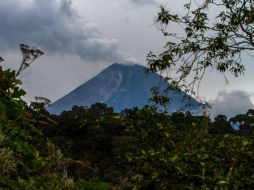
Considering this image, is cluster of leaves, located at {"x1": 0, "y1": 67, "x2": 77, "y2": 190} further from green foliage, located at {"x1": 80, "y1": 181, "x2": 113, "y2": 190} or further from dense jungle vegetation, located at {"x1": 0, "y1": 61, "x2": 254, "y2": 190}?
green foliage, located at {"x1": 80, "y1": 181, "x2": 113, "y2": 190}

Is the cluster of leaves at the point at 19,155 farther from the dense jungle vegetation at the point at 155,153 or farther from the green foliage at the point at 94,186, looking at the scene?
the green foliage at the point at 94,186

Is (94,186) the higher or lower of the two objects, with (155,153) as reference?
lower

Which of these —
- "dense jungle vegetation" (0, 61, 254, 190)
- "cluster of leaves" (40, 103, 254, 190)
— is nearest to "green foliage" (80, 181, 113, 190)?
"dense jungle vegetation" (0, 61, 254, 190)

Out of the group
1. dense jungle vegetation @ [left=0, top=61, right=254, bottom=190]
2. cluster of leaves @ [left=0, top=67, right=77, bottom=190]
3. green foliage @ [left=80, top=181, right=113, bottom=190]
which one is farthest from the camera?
dense jungle vegetation @ [left=0, top=61, right=254, bottom=190]

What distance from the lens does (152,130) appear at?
712 centimetres

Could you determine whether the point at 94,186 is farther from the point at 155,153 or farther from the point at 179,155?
the point at 179,155

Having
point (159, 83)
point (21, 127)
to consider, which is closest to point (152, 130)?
point (21, 127)

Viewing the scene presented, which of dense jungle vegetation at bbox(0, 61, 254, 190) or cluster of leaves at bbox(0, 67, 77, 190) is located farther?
dense jungle vegetation at bbox(0, 61, 254, 190)

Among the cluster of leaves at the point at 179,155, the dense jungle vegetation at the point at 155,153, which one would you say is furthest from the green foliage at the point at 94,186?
the cluster of leaves at the point at 179,155

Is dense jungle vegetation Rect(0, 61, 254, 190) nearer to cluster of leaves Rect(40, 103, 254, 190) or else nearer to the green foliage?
cluster of leaves Rect(40, 103, 254, 190)

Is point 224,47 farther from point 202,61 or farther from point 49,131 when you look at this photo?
point 49,131

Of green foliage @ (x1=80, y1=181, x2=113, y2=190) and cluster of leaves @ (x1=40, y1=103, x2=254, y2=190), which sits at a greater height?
cluster of leaves @ (x1=40, y1=103, x2=254, y2=190)

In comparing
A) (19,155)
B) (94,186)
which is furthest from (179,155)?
(19,155)

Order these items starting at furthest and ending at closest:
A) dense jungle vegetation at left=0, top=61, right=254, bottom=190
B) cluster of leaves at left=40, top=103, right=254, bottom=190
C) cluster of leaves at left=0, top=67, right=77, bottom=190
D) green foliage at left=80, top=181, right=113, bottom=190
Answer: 1. cluster of leaves at left=40, top=103, right=254, bottom=190
2. dense jungle vegetation at left=0, top=61, right=254, bottom=190
3. green foliage at left=80, top=181, right=113, bottom=190
4. cluster of leaves at left=0, top=67, right=77, bottom=190
